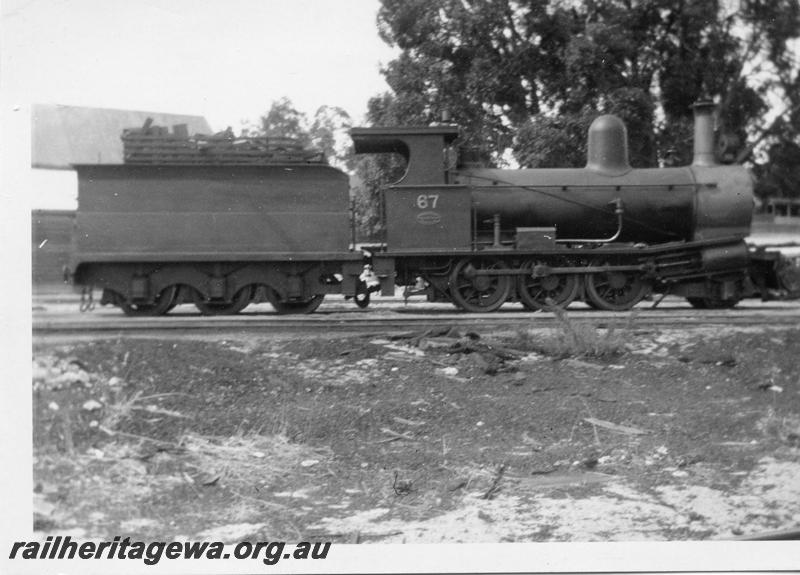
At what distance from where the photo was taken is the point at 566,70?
8.81m

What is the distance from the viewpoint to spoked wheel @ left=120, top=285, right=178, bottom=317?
27.9 ft

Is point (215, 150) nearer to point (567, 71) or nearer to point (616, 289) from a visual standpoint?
point (567, 71)

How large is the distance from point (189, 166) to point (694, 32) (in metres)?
6.57

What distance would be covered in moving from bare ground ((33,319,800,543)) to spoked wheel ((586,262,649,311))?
294 centimetres

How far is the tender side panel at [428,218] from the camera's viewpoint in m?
8.88

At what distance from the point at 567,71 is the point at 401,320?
377 centimetres

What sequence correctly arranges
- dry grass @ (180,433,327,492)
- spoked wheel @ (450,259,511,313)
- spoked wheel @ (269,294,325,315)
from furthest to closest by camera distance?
spoked wheel @ (450,259,511,313)
spoked wheel @ (269,294,325,315)
dry grass @ (180,433,327,492)

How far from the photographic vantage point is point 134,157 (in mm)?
8008

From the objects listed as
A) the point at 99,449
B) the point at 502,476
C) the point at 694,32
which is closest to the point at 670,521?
the point at 502,476

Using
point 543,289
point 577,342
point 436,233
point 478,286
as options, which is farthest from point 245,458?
point 543,289

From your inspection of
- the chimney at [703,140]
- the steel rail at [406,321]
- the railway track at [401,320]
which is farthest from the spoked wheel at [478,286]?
the chimney at [703,140]

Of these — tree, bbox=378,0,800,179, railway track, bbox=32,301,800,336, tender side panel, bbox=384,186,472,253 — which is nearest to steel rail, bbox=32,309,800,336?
railway track, bbox=32,301,800,336

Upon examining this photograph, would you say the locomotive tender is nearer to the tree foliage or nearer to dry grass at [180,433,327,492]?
the tree foliage

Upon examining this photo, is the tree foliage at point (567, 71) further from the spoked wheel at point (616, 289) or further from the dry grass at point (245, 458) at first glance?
the dry grass at point (245, 458)
